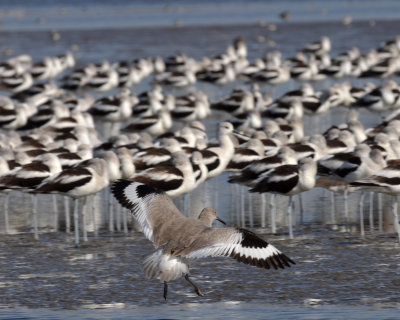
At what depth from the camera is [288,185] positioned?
13852 millimetres

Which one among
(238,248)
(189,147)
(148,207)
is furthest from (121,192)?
(189,147)

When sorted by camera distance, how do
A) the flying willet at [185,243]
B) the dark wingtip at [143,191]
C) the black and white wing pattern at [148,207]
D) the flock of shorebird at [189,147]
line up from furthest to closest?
1. the dark wingtip at [143,191]
2. the flock of shorebird at [189,147]
3. the black and white wing pattern at [148,207]
4. the flying willet at [185,243]

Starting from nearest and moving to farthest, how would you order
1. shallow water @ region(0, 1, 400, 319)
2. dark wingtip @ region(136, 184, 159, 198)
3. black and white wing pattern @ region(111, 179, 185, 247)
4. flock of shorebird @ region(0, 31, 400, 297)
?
shallow water @ region(0, 1, 400, 319) → black and white wing pattern @ region(111, 179, 185, 247) → flock of shorebird @ region(0, 31, 400, 297) → dark wingtip @ region(136, 184, 159, 198)

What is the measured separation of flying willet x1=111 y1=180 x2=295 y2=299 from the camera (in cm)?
911

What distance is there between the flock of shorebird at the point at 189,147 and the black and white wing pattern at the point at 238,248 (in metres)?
0.01

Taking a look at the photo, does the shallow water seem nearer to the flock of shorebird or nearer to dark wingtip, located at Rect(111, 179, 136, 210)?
the flock of shorebird

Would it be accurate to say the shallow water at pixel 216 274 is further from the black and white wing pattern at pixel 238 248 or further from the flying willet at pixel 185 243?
the black and white wing pattern at pixel 238 248

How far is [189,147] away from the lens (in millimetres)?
17109

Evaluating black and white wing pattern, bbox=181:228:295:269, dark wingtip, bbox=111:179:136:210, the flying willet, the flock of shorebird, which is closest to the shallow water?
the flock of shorebird

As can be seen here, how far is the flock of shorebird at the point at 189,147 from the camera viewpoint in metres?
10.5

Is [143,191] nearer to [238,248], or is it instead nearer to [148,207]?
[148,207]

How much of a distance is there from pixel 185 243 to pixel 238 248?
558mm

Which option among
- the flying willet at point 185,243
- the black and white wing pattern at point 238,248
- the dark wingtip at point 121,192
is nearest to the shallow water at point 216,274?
the flying willet at point 185,243

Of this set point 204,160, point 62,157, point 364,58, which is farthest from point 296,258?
point 364,58
